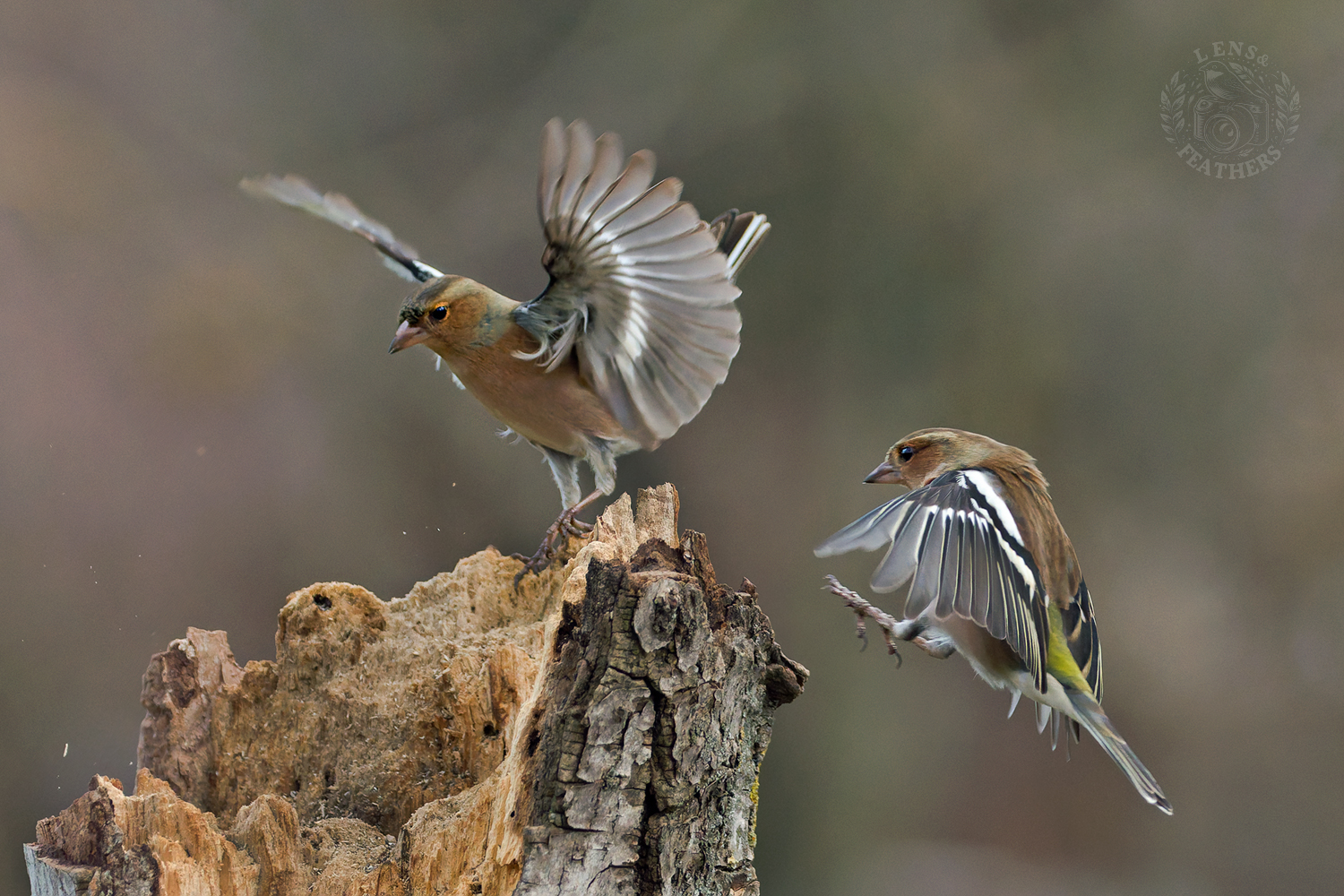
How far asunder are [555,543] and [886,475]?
1134mm

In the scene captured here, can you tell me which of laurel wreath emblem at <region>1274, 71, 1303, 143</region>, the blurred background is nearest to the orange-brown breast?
the blurred background

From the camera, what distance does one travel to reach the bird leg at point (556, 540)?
3.27 meters

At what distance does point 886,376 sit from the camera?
18.2 ft

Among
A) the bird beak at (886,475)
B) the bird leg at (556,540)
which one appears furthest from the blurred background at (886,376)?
the bird leg at (556,540)

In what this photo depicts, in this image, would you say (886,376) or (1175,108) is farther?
(886,376)

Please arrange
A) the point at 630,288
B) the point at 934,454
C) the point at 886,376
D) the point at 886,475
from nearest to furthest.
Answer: the point at 630,288 → the point at 934,454 → the point at 886,475 → the point at 886,376

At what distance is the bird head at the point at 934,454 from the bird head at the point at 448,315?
1.35 m

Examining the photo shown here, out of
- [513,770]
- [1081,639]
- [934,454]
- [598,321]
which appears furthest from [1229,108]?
[513,770]

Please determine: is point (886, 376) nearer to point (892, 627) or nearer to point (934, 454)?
point (934, 454)

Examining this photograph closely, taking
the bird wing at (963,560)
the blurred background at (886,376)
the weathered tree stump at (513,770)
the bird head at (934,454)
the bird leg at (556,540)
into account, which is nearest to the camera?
the weathered tree stump at (513,770)

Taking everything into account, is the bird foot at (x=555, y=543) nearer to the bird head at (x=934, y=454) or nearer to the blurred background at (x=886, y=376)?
the bird head at (x=934, y=454)

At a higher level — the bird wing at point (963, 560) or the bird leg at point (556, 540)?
the bird leg at point (556, 540)

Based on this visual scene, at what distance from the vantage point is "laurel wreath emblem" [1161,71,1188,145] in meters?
5.34

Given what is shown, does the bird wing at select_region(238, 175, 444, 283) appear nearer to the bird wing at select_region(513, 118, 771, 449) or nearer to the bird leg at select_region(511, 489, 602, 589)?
the bird wing at select_region(513, 118, 771, 449)
